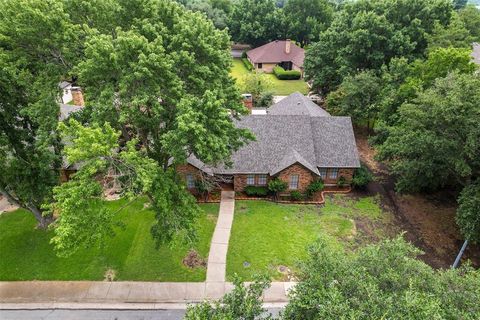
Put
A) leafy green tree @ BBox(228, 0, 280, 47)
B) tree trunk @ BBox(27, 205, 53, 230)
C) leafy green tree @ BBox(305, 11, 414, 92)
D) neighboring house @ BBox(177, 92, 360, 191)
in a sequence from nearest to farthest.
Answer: tree trunk @ BBox(27, 205, 53, 230), neighboring house @ BBox(177, 92, 360, 191), leafy green tree @ BBox(305, 11, 414, 92), leafy green tree @ BBox(228, 0, 280, 47)

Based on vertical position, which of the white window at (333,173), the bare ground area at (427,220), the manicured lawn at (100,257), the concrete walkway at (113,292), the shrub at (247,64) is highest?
the shrub at (247,64)

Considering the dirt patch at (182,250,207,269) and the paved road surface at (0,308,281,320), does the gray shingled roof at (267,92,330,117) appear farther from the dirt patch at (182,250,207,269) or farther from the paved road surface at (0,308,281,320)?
the paved road surface at (0,308,281,320)

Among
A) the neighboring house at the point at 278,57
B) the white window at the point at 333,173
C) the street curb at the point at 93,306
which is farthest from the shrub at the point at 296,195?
the neighboring house at the point at 278,57

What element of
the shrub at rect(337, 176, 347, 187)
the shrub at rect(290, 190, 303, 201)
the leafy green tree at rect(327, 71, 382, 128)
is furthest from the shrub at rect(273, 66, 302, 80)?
the shrub at rect(290, 190, 303, 201)

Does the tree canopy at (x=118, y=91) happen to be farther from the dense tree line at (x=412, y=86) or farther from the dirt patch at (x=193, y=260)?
the dense tree line at (x=412, y=86)

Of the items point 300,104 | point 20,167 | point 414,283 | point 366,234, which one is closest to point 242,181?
point 366,234
